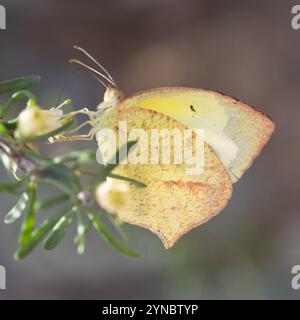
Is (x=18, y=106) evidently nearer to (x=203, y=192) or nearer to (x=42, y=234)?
(x=203, y=192)

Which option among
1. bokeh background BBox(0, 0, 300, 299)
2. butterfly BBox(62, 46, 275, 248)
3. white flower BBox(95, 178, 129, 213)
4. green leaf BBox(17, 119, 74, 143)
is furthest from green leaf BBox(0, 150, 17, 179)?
bokeh background BBox(0, 0, 300, 299)

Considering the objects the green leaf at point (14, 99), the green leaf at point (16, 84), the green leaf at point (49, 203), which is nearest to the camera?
the green leaf at point (49, 203)

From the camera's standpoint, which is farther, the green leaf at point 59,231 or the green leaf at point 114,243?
the green leaf at point 59,231

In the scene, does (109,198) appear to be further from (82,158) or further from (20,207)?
(20,207)

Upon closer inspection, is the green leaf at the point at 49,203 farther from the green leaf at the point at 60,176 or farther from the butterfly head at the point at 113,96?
the butterfly head at the point at 113,96

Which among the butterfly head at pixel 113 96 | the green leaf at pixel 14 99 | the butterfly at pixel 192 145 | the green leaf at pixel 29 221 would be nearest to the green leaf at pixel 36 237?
the green leaf at pixel 29 221

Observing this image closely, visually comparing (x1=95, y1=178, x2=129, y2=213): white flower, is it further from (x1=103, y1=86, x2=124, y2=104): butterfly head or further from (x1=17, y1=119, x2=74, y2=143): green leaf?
(x1=103, y1=86, x2=124, y2=104): butterfly head

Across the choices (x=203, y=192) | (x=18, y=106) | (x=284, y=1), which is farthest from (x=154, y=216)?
(x=284, y=1)
